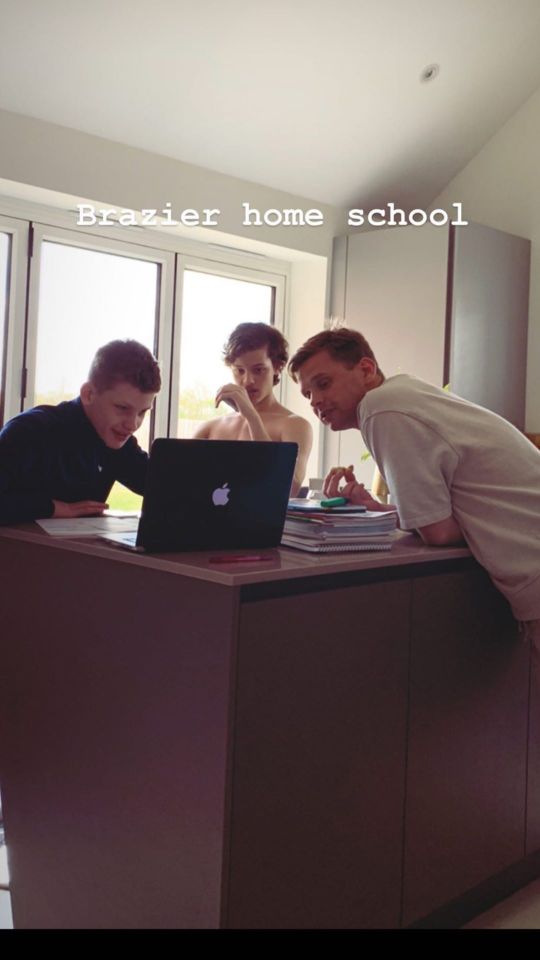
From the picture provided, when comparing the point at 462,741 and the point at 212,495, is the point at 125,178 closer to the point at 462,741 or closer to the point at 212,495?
the point at 212,495

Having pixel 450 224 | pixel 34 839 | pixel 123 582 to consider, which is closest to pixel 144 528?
pixel 123 582

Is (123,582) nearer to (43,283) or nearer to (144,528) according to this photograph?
(144,528)

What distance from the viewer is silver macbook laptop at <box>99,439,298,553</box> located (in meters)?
1.51

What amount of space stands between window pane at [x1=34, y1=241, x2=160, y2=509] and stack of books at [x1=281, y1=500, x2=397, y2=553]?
229 cm

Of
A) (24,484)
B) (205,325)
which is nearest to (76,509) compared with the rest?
(24,484)

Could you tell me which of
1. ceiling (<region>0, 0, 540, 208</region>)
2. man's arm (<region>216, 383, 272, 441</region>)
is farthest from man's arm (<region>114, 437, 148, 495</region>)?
ceiling (<region>0, 0, 540, 208</region>)

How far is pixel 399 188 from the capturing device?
4762 millimetres

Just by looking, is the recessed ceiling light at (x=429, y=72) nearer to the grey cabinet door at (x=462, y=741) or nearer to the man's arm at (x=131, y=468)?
the man's arm at (x=131, y=468)

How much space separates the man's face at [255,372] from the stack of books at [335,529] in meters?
1.17

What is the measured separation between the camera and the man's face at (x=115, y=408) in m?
2.10

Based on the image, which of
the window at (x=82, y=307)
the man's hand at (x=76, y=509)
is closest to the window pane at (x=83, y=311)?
the window at (x=82, y=307)

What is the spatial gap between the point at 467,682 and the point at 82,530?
879mm

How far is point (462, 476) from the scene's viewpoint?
1.89 m

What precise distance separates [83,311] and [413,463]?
2.55 m
